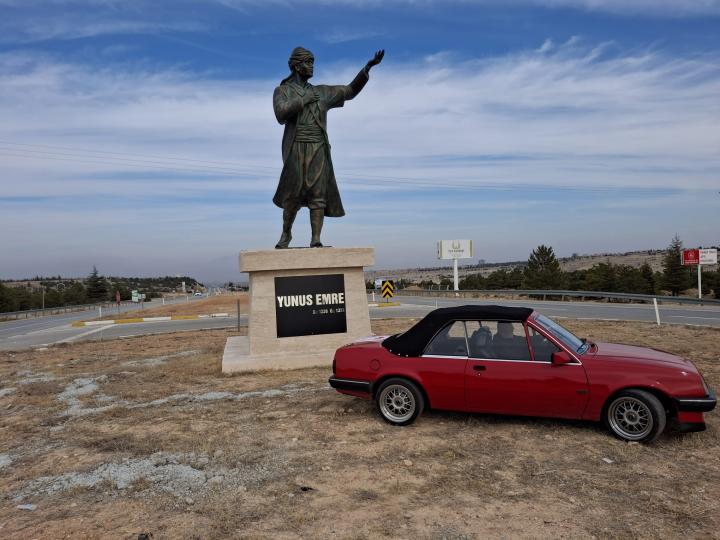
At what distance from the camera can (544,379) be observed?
5.24 meters

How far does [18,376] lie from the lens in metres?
9.80

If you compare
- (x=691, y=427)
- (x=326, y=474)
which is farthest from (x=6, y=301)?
(x=691, y=427)

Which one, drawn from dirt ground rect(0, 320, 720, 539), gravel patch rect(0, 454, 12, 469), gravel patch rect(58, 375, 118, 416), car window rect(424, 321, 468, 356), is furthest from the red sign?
gravel patch rect(0, 454, 12, 469)

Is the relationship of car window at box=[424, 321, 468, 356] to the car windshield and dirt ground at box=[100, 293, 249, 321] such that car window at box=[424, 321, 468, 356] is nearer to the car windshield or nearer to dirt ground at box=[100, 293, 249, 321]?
the car windshield

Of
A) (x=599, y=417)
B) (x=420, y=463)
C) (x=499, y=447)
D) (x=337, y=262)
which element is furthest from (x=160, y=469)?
(x=337, y=262)

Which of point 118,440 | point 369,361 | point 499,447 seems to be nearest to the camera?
point 499,447

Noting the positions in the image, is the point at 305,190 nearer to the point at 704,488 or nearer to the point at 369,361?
the point at 369,361

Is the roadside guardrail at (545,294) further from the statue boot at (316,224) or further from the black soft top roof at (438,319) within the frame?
the black soft top roof at (438,319)

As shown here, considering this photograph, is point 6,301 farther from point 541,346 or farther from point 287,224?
point 541,346

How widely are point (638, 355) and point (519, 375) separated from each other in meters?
1.29

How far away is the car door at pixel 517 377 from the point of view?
17.1ft

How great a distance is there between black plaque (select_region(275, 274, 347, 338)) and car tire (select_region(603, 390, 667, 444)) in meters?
5.41

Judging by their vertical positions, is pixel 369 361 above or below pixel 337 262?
below

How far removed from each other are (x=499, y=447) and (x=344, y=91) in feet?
A: 23.3
